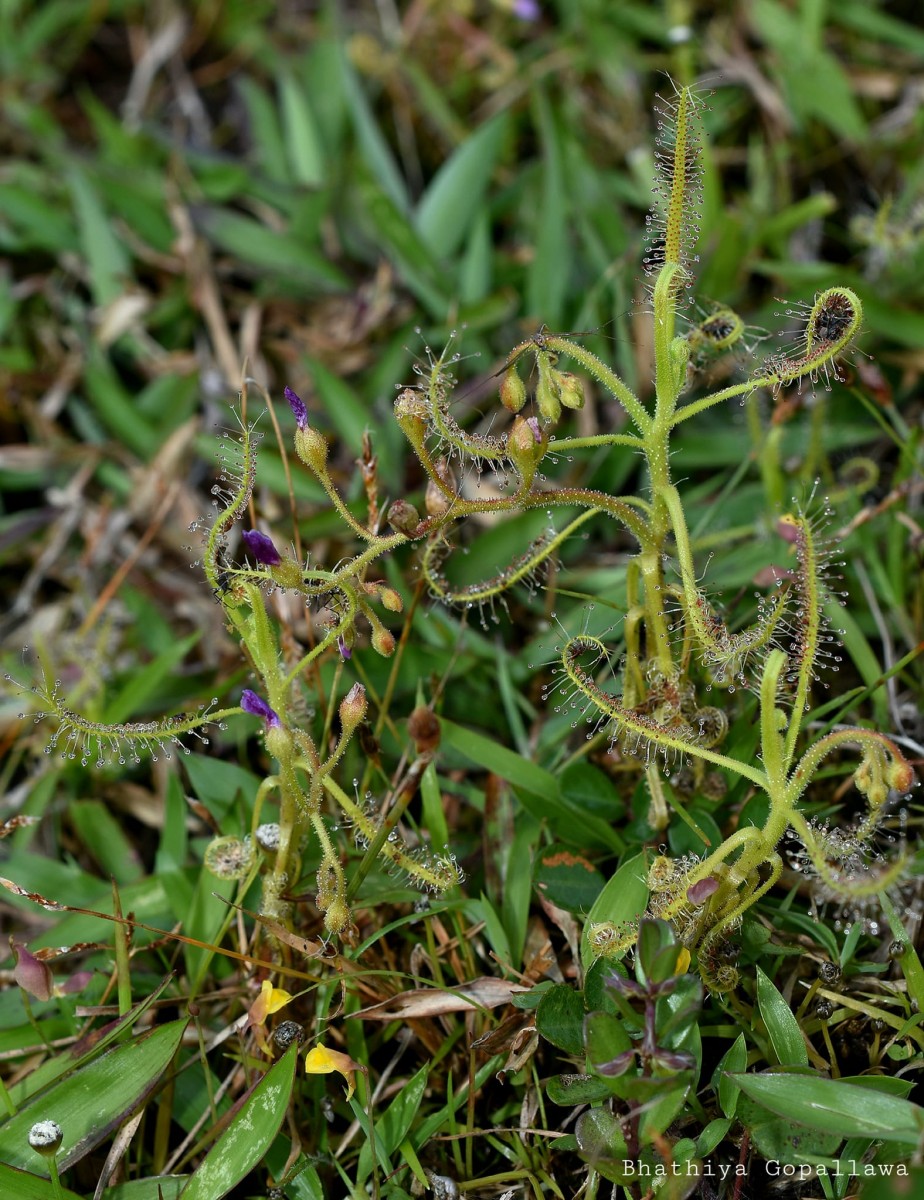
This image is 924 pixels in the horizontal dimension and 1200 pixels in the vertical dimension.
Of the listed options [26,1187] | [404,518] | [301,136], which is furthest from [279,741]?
[301,136]

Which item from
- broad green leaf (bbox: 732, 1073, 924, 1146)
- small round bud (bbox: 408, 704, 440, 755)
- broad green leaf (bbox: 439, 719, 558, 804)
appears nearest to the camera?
broad green leaf (bbox: 732, 1073, 924, 1146)

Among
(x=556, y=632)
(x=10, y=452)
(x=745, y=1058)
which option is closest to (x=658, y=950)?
(x=745, y=1058)

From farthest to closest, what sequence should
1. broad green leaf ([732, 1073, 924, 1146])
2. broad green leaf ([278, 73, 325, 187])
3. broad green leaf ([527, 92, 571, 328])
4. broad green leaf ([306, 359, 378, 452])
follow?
broad green leaf ([278, 73, 325, 187]) < broad green leaf ([527, 92, 571, 328]) < broad green leaf ([306, 359, 378, 452]) < broad green leaf ([732, 1073, 924, 1146])

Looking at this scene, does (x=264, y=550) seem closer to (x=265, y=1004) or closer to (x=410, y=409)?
(x=410, y=409)

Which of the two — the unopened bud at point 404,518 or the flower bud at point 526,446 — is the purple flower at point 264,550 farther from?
the flower bud at point 526,446

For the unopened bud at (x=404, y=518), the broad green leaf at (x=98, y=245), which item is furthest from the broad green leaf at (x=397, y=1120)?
the broad green leaf at (x=98, y=245)

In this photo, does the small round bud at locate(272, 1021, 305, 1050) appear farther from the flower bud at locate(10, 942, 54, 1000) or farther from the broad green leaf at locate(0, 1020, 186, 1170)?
the flower bud at locate(10, 942, 54, 1000)

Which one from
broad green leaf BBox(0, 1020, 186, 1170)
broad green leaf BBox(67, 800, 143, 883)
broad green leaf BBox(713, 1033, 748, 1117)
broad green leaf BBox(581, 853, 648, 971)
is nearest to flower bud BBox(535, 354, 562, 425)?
broad green leaf BBox(581, 853, 648, 971)
